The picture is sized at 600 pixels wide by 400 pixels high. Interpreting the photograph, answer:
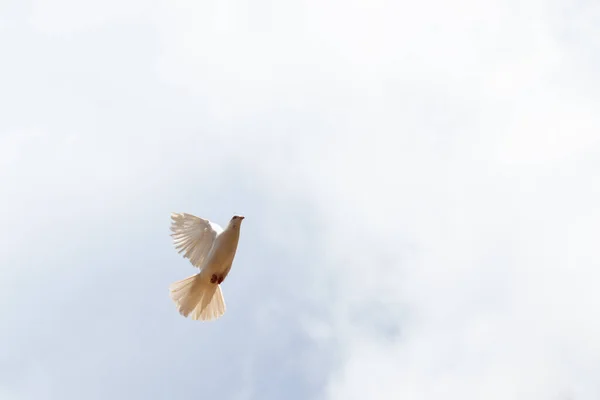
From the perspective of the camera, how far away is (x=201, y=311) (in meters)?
32.0

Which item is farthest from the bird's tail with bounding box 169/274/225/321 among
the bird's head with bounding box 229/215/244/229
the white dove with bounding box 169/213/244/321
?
the bird's head with bounding box 229/215/244/229

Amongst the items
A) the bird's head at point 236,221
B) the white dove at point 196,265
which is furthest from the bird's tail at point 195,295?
the bird's head at point 236,221

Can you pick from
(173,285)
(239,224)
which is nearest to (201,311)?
(173,285)

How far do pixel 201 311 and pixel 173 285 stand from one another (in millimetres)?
1218

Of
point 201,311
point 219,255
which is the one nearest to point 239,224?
point 219,255

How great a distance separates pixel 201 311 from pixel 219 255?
7.45 ft

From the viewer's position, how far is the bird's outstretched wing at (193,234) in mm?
31656

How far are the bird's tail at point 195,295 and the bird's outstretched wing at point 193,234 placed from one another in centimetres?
55

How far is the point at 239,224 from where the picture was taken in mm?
30594

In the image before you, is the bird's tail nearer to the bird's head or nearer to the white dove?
the white dove

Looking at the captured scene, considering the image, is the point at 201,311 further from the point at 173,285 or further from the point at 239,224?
the point at 239,224

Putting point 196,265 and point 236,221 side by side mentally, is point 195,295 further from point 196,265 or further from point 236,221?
point 236,221

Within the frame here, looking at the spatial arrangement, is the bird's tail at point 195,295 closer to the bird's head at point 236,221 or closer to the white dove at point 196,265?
the white dove at point 196,265

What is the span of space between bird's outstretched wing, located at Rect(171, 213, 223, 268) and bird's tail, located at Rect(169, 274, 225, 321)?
1.80 feet
